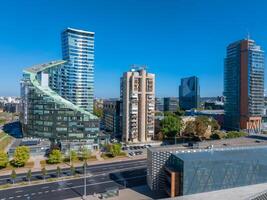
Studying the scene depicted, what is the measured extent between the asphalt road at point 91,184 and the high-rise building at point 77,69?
266ft

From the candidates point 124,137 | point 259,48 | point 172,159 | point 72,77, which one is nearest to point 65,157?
point 124,137

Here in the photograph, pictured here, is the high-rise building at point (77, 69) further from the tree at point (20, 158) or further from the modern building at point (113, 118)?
the tree at point (20, 158)

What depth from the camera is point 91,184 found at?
66.4 m

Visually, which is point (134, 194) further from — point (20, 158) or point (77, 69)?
point (77, 69)

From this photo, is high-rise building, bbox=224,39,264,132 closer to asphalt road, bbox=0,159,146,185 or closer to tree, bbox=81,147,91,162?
asphalt road, bbox=0,159,146,185

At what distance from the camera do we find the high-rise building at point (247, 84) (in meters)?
156

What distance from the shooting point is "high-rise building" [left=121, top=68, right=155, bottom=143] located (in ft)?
387

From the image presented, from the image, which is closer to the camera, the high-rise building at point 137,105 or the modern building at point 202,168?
the modern building at point 202,168

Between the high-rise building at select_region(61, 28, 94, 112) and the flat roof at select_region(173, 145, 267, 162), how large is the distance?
109595mm

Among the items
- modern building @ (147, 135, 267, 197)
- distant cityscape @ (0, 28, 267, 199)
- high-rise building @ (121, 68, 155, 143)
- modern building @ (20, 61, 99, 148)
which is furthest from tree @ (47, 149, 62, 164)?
high-rise building @ (121, 68, 155, 143)

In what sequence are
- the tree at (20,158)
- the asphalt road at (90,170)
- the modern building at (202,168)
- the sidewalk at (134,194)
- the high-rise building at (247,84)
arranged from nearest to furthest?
the modern building at (202,168), the sidewalk at (134,194), the asphalt road at (90,170), the tree at (20,158), the high-rise building at (247,84)

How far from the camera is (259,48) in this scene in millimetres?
157500

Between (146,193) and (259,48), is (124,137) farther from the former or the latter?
(259,48)

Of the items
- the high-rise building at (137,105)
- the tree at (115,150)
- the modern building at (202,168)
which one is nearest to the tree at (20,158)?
the tree at (115,150)
